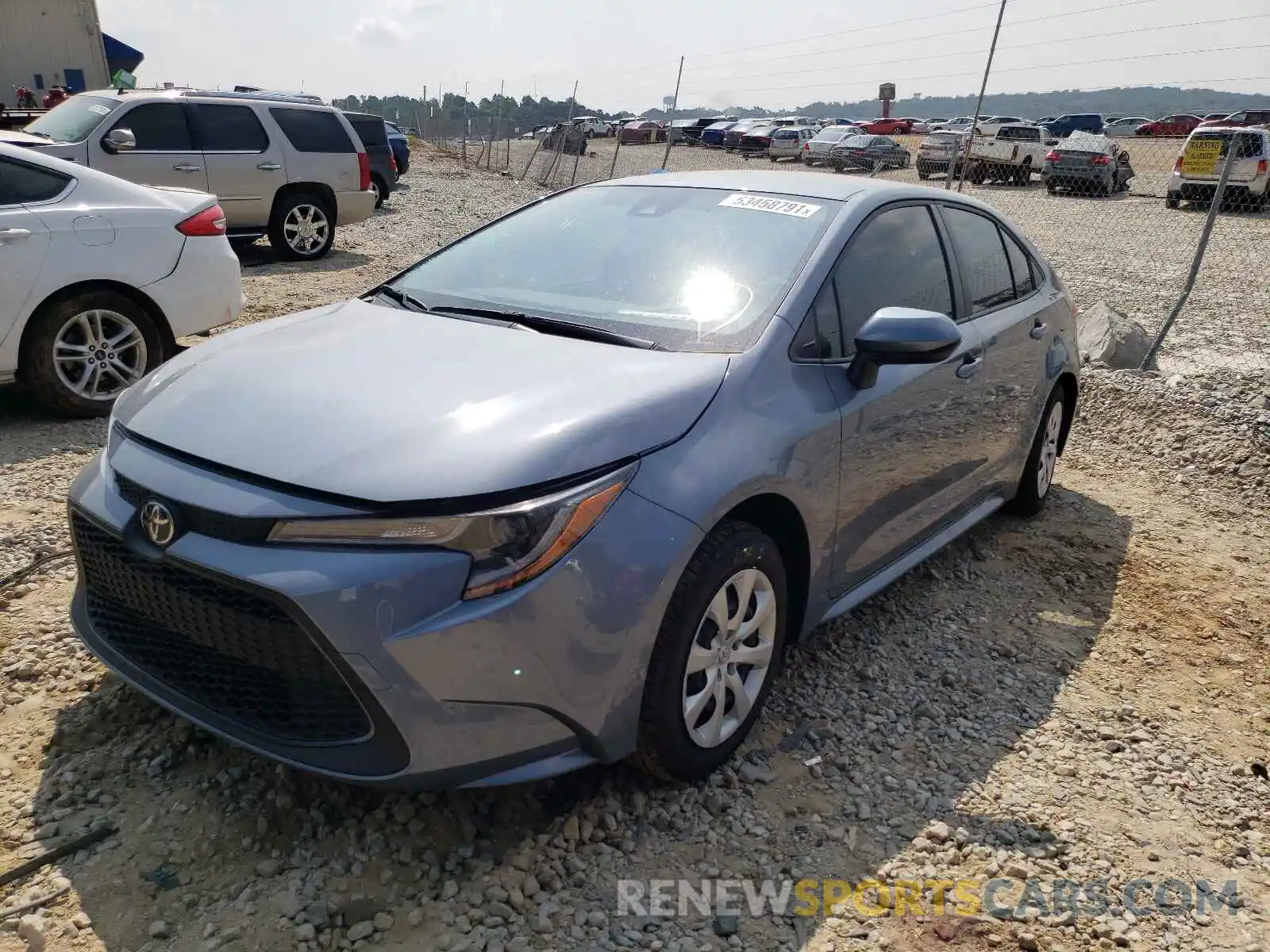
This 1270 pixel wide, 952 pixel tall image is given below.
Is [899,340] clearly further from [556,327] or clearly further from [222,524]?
[222,524]

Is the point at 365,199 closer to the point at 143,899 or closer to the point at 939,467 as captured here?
the point at 939,467

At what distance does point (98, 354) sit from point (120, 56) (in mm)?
34741

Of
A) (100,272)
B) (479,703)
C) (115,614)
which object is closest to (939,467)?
(479,703)

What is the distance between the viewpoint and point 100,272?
5453 millimetres

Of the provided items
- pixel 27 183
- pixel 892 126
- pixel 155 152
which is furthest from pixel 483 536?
pixel 892 126

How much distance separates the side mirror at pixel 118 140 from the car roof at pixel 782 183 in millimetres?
7370

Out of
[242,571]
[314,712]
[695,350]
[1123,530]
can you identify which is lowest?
[1123,530]

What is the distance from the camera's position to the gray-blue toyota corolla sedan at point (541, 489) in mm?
2148

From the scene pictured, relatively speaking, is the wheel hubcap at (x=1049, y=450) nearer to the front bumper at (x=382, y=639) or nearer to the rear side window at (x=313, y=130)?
the front bumper at (x=382, y=639)

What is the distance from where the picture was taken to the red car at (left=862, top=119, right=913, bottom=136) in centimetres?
4853

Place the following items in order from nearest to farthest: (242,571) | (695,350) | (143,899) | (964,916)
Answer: (242,571), (143,899), (964,916), (695,350)

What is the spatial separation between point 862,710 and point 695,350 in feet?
4.41

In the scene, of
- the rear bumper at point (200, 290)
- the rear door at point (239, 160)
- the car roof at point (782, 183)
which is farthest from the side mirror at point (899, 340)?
the rear door at point (239, 160)

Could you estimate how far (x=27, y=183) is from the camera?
211 inches
